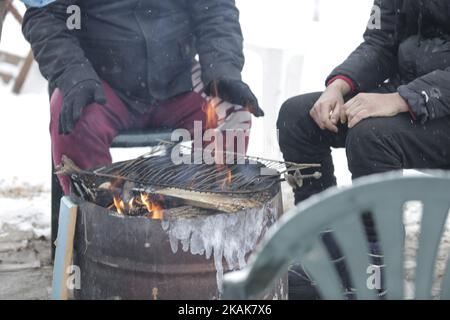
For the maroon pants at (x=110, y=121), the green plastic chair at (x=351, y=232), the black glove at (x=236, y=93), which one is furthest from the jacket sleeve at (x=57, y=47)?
the green plastic chair at (x=351, y=232)

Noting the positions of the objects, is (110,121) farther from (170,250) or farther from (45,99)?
(45,99)

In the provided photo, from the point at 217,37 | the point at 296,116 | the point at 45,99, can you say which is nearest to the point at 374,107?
the point at 296,116

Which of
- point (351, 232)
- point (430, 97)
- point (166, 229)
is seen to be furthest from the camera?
point (430, 97)

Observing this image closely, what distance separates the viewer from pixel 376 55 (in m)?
3.50

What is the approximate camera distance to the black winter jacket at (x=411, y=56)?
293 centimetres

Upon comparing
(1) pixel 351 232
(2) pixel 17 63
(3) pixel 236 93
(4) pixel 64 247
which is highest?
(1) pixel 351 232

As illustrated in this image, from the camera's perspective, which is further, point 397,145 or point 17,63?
point 17,63

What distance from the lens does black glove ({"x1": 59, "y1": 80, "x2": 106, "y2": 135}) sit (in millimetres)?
3193

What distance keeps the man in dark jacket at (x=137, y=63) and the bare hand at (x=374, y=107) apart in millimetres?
512

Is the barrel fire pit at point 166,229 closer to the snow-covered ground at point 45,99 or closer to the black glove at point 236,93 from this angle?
the black glove at point 236,93

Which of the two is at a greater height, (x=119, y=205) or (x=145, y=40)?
(x=145, y=40)

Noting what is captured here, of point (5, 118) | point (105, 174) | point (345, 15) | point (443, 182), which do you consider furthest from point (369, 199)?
point (345, 15)

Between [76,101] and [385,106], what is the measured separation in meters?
1.45

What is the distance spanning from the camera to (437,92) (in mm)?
2930
